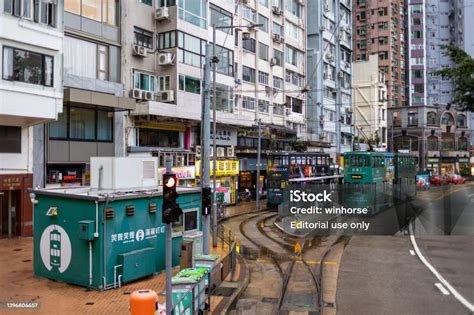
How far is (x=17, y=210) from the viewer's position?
24.7m

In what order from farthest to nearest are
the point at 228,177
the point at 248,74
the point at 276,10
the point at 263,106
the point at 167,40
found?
the point at 276,10 < the point at 263,106 < the point at 248,74 < the point at 228,177 < the point at 167,40

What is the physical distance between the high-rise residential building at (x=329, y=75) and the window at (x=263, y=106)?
9.38 meters

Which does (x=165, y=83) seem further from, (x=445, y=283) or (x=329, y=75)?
(x=329, y=75)

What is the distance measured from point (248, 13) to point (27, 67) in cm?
2698

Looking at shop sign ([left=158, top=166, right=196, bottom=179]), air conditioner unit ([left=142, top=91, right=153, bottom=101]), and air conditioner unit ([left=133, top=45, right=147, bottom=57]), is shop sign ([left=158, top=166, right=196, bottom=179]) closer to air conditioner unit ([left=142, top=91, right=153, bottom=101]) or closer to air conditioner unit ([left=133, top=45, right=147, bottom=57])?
air conditioner unit ([left=142, top=91, right=153, bottom=101])

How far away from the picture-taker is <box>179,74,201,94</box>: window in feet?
110

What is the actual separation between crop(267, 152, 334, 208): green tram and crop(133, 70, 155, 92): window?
411 inches

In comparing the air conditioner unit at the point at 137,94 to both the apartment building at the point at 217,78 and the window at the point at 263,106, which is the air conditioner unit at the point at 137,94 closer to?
the apartment building at the point at 217,78

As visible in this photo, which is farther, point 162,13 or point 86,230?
point 162,13

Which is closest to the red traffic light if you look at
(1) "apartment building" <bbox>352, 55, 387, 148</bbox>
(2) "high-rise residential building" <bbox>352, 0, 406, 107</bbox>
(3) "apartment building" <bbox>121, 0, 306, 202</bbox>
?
(3) "apartment building" <bbox>121, 0, 306, 202</bbox>

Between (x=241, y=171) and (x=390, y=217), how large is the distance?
16415 millimetres

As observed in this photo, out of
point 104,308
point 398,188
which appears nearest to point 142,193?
point 104,308

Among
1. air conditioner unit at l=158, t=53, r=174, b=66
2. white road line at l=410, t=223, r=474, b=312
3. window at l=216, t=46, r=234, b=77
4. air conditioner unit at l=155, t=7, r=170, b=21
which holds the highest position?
air conditioner unit at l=155, t=7, r=170, b=21

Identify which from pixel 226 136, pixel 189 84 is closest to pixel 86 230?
pixel 189 84
